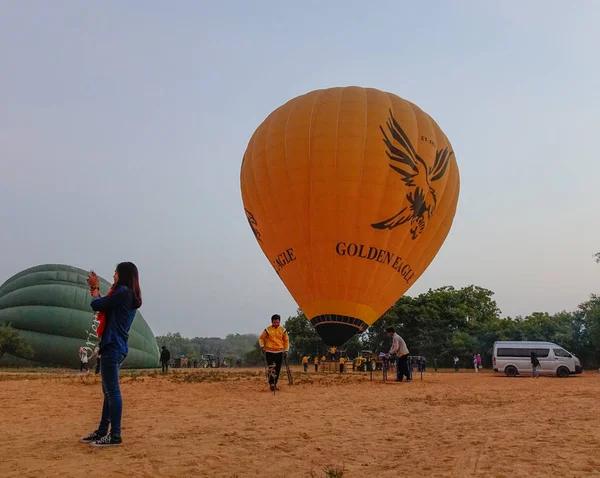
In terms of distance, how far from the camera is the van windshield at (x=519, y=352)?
2695 cm

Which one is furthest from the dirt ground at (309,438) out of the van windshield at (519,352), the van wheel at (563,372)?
the van wheel at (563,372)

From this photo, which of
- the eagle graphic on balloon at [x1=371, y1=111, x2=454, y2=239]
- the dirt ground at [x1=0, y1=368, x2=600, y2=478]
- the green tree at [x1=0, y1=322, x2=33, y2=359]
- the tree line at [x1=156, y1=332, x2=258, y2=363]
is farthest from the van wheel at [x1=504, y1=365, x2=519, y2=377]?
the tree line at [x1=156, y1=332, x2=258, y2=363]

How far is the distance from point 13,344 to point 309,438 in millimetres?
27580

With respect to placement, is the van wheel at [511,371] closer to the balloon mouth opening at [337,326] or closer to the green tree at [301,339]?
the balloon mouth opening at [337,326]

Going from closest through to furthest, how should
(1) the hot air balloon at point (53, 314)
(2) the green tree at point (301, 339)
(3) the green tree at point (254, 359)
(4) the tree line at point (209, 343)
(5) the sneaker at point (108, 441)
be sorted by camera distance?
(5) the sneaker at point (108, 441) < (1) the hot air balloon at point (53, 314) < (2) the green tree at point (301, 339) < (3) the green tree at point (254, 359) < (4) the tree line at point (209, 343)

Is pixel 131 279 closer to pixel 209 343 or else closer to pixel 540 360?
pixel 540 360

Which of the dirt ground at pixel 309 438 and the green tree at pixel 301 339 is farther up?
the green tree at pixel 301 339

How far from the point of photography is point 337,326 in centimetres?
2114

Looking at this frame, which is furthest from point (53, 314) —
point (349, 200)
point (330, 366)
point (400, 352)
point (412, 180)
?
point (400, 352)

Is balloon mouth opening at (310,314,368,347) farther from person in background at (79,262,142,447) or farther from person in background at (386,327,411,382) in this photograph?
person in background at (79,262,142,447)

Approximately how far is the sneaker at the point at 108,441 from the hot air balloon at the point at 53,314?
26384 mm

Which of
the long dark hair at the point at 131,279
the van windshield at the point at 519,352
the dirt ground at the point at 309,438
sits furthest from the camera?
the van windshield at the point at 519,352

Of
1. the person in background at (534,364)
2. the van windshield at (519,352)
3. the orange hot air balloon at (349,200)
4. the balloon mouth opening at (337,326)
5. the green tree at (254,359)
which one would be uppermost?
the orange hot air balloon at (349,200)

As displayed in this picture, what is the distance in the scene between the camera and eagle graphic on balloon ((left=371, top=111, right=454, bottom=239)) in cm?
2006
